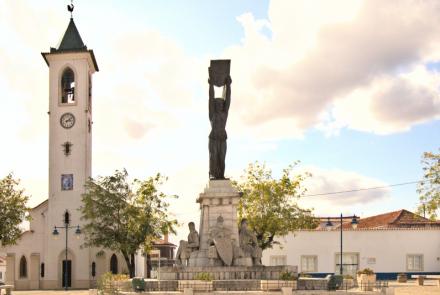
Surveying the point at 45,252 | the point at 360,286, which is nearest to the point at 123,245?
the point at 45,252

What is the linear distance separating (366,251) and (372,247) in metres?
0.52

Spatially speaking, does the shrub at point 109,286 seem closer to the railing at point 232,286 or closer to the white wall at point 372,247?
the railing at point 232,286

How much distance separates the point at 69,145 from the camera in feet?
178

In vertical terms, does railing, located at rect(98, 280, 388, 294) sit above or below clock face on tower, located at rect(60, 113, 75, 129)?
below

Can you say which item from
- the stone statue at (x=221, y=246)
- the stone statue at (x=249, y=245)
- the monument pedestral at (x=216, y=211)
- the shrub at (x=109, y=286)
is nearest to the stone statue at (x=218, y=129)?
the monument pedestral at (x=216, y=211)

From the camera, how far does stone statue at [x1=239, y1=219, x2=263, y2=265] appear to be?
24.6m

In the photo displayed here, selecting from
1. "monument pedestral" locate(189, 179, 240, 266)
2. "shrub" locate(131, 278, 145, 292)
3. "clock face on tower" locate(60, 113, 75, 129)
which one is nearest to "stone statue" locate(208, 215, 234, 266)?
"monument pedestral" locate(189, 179, 240, 266)

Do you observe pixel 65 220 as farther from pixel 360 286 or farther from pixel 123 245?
pixel 360 286

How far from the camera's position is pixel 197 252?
24469mm

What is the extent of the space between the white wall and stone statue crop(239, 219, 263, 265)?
989 inches

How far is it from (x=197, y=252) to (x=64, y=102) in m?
33.5

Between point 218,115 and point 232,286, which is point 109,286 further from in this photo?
point 218,115

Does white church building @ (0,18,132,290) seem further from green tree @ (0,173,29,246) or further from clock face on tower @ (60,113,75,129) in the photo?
green tree @ (0,173,29,246)

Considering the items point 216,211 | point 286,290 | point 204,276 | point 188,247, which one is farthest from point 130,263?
point 286,290
